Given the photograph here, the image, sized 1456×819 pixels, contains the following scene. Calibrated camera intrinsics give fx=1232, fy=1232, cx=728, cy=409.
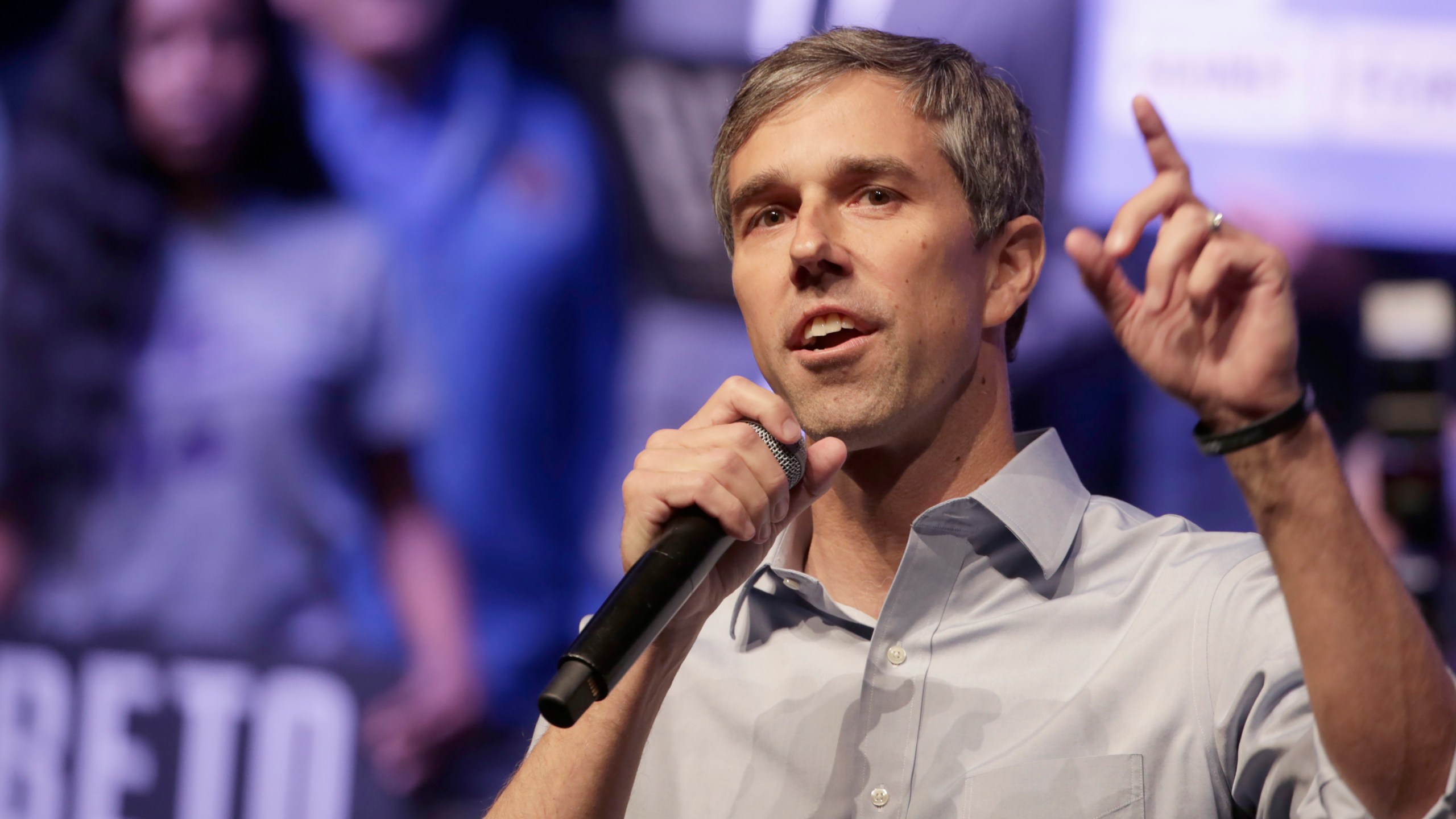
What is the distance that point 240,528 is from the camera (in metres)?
3.87

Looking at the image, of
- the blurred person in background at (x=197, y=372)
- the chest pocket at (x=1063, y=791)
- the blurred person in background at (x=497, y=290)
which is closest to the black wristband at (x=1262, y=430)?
the chest pocket at (x=1063, y=791)

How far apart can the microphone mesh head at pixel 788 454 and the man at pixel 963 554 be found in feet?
0.05

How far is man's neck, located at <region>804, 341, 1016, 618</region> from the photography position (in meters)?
1.64

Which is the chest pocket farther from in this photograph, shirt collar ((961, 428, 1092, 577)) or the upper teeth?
the upper teeth

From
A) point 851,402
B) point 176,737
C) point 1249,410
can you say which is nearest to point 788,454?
point 851,402

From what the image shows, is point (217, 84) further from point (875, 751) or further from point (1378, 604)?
point (1378, 604)

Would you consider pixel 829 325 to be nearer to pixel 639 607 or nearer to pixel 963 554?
pixel 963 554

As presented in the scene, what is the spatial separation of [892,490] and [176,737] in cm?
313

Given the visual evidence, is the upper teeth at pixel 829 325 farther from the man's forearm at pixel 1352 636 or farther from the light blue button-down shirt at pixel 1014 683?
the man's forearm at pixel 1352 636

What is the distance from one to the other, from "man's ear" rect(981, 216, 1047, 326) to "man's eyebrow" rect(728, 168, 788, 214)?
A: 323 millimetres

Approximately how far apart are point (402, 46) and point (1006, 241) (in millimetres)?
2720

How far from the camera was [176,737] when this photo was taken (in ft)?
12.8

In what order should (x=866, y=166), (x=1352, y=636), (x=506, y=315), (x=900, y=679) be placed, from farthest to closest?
(x=506, y=315)
(x=866, y=166)
(x=900, y=679)
(x=1352, y=636)

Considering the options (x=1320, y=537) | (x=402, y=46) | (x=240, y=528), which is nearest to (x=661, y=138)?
(x=402, y=46)
